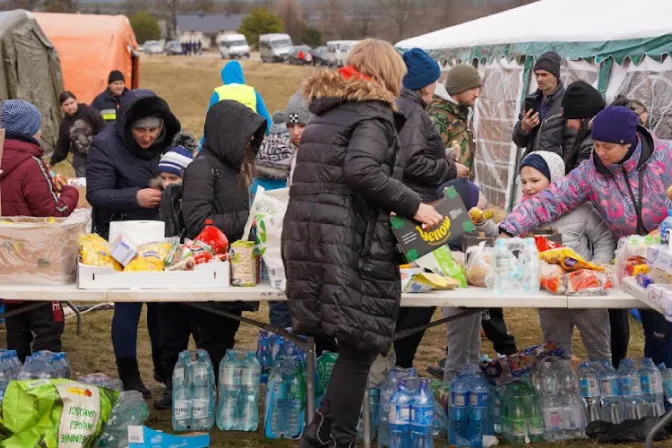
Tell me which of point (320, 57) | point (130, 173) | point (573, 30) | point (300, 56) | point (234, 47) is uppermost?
point (573, 30)

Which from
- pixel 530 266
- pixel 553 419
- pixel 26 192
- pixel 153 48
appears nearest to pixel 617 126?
pixel 530 266

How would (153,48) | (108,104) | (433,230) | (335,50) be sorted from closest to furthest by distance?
(433,230)
(108,104)
(335,50)
(153,48)

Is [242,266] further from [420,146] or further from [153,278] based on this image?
[420,146]

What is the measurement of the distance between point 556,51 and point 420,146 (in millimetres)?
5122

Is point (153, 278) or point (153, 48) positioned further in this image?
point (153, 48)

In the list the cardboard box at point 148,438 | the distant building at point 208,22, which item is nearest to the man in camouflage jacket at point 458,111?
the cardboard box at point 148,438

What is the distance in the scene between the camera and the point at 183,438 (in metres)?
4.84

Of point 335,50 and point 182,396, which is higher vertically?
point 182,396

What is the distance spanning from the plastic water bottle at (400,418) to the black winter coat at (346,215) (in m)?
0.67

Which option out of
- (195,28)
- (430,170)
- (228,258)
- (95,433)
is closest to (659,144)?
(430,170)

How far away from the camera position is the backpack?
5.30 m

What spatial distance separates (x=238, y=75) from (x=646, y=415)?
4.68 metres

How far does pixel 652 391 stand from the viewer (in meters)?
5.29

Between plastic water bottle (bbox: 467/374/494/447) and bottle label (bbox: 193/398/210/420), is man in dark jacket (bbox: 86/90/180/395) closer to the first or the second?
bottle label (bbox: 193/398/210/420)
